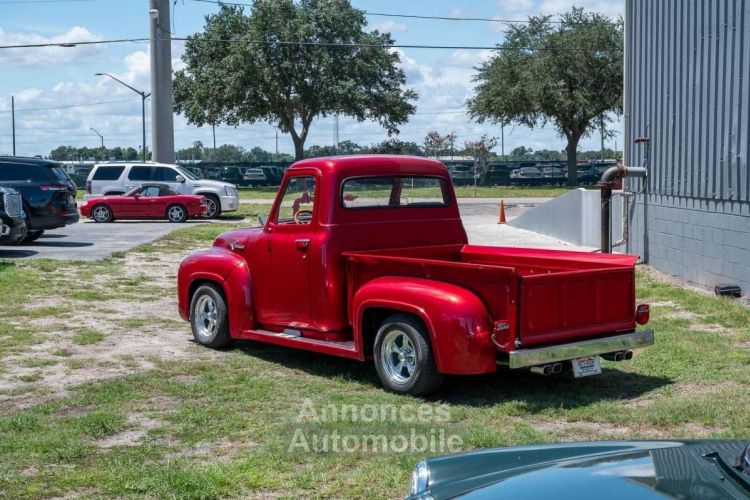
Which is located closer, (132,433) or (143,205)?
(132,433)

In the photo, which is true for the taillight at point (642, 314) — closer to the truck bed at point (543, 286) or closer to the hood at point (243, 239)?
the truck bed at point (543, 286)

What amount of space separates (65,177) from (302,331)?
1370cm

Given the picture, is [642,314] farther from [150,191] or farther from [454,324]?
[150,191]

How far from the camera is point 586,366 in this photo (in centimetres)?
761

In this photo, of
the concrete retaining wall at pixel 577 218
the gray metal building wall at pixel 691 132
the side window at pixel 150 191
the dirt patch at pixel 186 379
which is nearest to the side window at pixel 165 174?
the side window at pixel 150 191

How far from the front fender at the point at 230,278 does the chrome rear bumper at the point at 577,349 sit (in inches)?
118

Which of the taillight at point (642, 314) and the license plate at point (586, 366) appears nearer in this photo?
the license plate at point (586, 366)

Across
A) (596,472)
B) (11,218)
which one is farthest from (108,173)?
(596,472)

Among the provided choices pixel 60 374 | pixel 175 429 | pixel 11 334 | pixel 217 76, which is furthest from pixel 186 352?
pixel 217 76

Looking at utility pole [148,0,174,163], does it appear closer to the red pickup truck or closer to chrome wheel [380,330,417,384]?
the red pickup truck

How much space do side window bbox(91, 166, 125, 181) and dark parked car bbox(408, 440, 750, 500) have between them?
92.1ft

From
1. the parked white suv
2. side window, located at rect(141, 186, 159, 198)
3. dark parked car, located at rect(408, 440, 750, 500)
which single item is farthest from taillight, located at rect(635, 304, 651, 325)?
the parked white suv

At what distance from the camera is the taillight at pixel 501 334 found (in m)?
7.09

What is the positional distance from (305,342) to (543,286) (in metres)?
2.30
